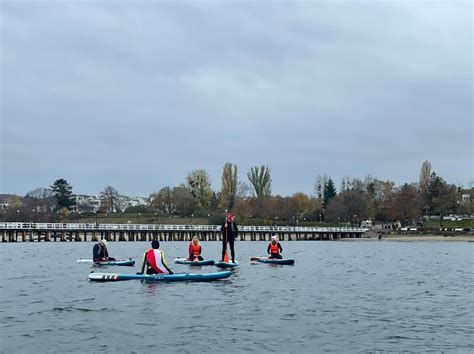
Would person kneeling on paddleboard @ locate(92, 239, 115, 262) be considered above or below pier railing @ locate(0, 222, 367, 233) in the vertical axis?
below

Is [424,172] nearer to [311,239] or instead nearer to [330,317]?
[311,239]

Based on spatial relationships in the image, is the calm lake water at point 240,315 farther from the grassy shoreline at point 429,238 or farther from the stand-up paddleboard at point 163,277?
the grassy shoreline at point 429,238

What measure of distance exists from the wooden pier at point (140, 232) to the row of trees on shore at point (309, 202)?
22.5 meters

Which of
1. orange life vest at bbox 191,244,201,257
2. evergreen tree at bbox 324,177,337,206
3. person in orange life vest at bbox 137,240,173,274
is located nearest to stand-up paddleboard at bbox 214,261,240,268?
orange life vest at bbox 191,244,201,257

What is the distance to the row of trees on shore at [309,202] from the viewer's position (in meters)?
158

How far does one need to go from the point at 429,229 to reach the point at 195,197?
70648 millimetres

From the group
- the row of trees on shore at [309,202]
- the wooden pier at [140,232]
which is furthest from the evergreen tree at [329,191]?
the wooden pier at [140,232]

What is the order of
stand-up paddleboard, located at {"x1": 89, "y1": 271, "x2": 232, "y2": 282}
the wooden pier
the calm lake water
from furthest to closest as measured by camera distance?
the wooden pier < stand-up paddleboard, located at {"x1": 89, "y1": 271, "x2": 232, "y2": 282} < the calm lake water

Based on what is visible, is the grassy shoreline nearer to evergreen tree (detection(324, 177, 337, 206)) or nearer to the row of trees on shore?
the row of trees on shore

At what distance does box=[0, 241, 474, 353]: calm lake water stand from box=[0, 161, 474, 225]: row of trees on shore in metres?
126

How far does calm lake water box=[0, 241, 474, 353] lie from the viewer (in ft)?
53.7

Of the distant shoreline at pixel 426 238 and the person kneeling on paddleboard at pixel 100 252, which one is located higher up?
the person kneeling on paddleboard at pixel 100 252

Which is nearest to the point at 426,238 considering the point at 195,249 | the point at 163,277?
the point at 195,249

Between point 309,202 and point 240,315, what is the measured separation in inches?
6452
